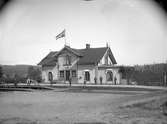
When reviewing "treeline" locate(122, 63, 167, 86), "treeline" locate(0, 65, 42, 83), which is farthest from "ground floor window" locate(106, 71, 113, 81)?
"treeline" locate(0, 65, 42, 83)

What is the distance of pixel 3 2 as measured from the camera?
8.97ft

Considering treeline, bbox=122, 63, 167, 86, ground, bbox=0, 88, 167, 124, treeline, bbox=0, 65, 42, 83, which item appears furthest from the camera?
treeline, bbox=122, 63, 167, 86

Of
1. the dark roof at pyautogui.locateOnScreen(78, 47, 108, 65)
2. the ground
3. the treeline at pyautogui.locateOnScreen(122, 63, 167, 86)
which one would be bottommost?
the ground

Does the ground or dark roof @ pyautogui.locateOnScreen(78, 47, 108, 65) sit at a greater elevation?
dark roof @ pyautogui.locateOnScreen(78, 47, 108, 65)

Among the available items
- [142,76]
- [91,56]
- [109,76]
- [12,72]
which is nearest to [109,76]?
[109,76]

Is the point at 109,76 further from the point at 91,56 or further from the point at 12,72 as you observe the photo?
the point at 12,72

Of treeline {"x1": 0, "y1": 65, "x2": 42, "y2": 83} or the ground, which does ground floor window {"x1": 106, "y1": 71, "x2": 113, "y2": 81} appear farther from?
the ground

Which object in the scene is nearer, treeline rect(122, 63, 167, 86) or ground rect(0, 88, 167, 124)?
ground rect(0, 88, 167, 124)

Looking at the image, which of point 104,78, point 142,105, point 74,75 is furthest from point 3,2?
point 74,75

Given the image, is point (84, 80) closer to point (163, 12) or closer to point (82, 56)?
point (82, 56)

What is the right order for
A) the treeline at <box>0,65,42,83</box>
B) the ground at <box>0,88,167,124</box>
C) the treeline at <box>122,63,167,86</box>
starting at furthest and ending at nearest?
1. the treeline at <box>122,63,167,86</box>
2. the treeline at <box>0,65,42,83</box>
3. the ground at <box>0,88,167,124</box>

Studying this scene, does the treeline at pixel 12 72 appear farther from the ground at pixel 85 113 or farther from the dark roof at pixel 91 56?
the dark roof at pixel 91 56

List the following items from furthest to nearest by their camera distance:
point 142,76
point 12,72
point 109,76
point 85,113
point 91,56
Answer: point 91,56 < point 109,76 < point 142,76 < point 12,72 < point 85,113

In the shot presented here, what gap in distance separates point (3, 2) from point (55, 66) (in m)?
22.2
